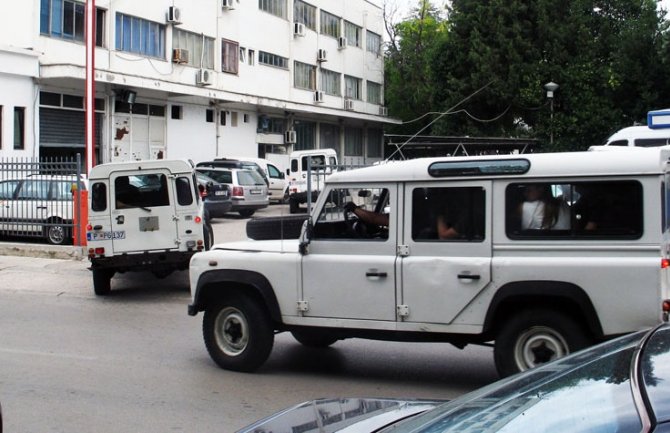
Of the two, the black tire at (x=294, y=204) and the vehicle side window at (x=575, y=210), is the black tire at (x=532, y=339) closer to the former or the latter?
the vehicle side window at (x=575, y=210)

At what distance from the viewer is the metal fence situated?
1669 cm

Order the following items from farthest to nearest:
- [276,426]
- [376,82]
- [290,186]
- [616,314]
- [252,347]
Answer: [376,82], [290,186], [252,347], [616,314], [276,426]

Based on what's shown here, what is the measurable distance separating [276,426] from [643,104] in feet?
110

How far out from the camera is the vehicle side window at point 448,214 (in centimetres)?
642

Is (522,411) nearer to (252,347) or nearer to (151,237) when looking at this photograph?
(252,347)

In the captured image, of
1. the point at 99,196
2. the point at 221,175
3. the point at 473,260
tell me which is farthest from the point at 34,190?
the point at 473,260

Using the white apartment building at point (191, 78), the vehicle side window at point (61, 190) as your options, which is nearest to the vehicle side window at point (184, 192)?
the vehicle side window at point (61, 190)

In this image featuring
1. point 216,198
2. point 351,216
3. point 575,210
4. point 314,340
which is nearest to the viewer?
point 575,210

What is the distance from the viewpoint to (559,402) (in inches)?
83.7

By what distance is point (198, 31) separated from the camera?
3422 cm

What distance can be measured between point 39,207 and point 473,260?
1328cm

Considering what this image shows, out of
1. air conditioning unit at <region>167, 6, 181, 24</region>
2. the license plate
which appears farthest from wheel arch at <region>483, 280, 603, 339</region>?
air conditioning unit at <region>167, 6, 181, 24</region>

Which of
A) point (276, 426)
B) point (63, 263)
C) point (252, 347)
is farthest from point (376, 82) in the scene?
point (276, 426)

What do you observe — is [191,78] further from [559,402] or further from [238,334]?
[559,402]
